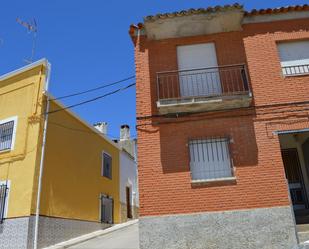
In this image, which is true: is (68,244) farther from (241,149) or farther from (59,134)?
(241,149)

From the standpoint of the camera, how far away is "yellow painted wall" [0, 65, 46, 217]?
39.9 ft

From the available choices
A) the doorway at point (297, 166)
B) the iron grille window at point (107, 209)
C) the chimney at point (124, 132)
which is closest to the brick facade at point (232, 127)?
the doorway at point (297, 166)

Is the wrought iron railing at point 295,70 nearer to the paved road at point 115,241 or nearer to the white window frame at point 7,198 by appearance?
the paved road at point 115,241

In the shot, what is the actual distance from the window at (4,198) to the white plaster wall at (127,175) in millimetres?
8027

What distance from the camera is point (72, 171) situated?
48.6 ft

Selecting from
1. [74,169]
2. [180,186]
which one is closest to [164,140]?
[180,186]

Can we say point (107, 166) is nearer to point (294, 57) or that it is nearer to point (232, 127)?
point (232, 127)

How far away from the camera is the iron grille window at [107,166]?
18.0m

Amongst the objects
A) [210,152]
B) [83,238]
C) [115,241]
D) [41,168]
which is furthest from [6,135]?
[210,152]

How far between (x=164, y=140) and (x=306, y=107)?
409 cm

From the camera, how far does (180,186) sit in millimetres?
9328

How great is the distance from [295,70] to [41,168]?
9139mm

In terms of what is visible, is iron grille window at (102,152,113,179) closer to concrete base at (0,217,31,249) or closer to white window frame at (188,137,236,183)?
concrete base at (0,217,31,249)

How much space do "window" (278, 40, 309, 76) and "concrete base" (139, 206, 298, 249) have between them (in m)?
4.13
